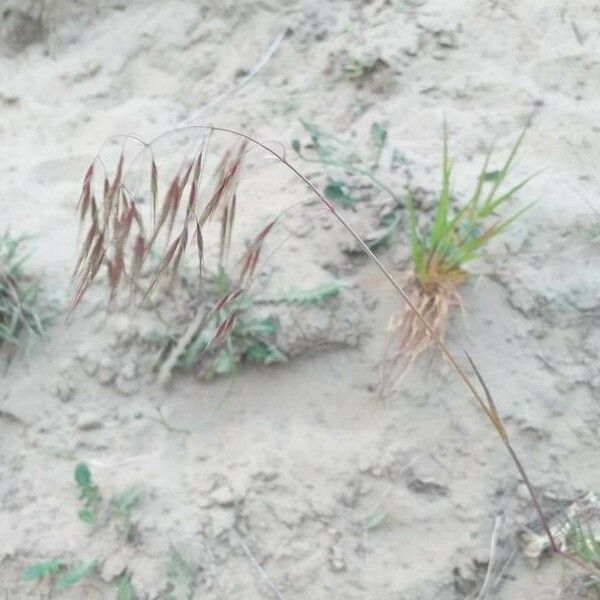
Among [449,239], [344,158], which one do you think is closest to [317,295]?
[449,239]

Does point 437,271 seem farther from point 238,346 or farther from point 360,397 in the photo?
point 238,346

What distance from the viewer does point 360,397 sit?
207 centimetres

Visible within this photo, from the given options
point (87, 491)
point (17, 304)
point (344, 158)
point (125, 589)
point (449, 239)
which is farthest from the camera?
point (344, 158)

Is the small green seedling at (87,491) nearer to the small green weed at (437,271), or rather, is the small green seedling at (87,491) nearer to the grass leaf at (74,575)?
the grass leaf at (74,575)

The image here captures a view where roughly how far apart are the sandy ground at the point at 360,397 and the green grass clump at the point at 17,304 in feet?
0.15

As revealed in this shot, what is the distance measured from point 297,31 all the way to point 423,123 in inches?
24.1

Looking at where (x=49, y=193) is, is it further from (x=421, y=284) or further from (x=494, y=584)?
(x=494, y=584)

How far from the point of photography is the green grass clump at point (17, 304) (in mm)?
2191

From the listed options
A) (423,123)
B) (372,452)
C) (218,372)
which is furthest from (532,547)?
(423,123)

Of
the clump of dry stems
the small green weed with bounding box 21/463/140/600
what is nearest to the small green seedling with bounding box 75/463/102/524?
the small green weed with bounding box 21/463/140/600

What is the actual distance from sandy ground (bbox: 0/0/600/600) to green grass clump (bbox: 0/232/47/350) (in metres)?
0.05

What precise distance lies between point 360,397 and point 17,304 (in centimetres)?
78

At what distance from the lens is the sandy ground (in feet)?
6.19

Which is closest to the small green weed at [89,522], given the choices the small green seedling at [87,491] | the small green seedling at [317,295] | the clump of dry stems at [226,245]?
the small green seedling at [87,491]
